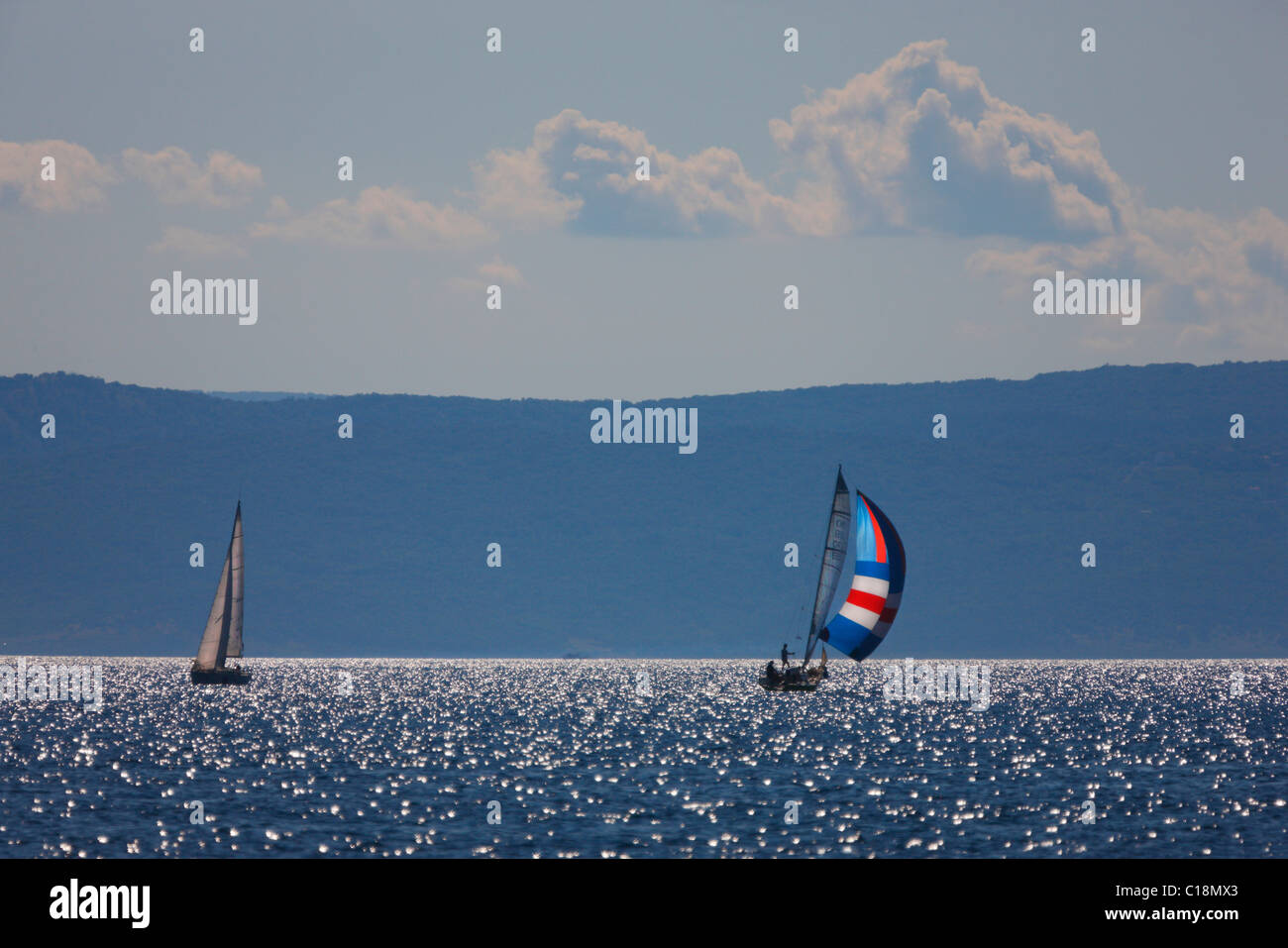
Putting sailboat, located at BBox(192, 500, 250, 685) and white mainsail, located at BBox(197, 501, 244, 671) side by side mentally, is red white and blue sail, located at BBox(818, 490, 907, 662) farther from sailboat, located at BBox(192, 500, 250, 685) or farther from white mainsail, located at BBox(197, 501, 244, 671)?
sailboat, located at BBox(192, 500, 250, 685)

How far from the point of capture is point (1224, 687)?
510 ft

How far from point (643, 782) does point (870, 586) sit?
33.6m

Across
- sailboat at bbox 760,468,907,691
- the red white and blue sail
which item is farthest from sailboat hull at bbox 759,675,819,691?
the red white and blue sail

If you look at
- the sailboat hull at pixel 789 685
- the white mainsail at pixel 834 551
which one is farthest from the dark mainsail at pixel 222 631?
the white mainsail at pixel 834 551

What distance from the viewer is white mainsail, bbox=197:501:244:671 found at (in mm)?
109312

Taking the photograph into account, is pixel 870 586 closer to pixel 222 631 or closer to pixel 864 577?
pixel 864 577

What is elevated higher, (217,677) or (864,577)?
(864,577)

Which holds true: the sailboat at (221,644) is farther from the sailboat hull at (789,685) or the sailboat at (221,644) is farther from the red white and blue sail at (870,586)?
the red white and blue sail at (870,586)

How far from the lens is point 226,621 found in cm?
11738

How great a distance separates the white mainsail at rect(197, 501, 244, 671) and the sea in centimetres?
875

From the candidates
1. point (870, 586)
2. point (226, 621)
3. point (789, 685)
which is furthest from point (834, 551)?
point (226, 621)
